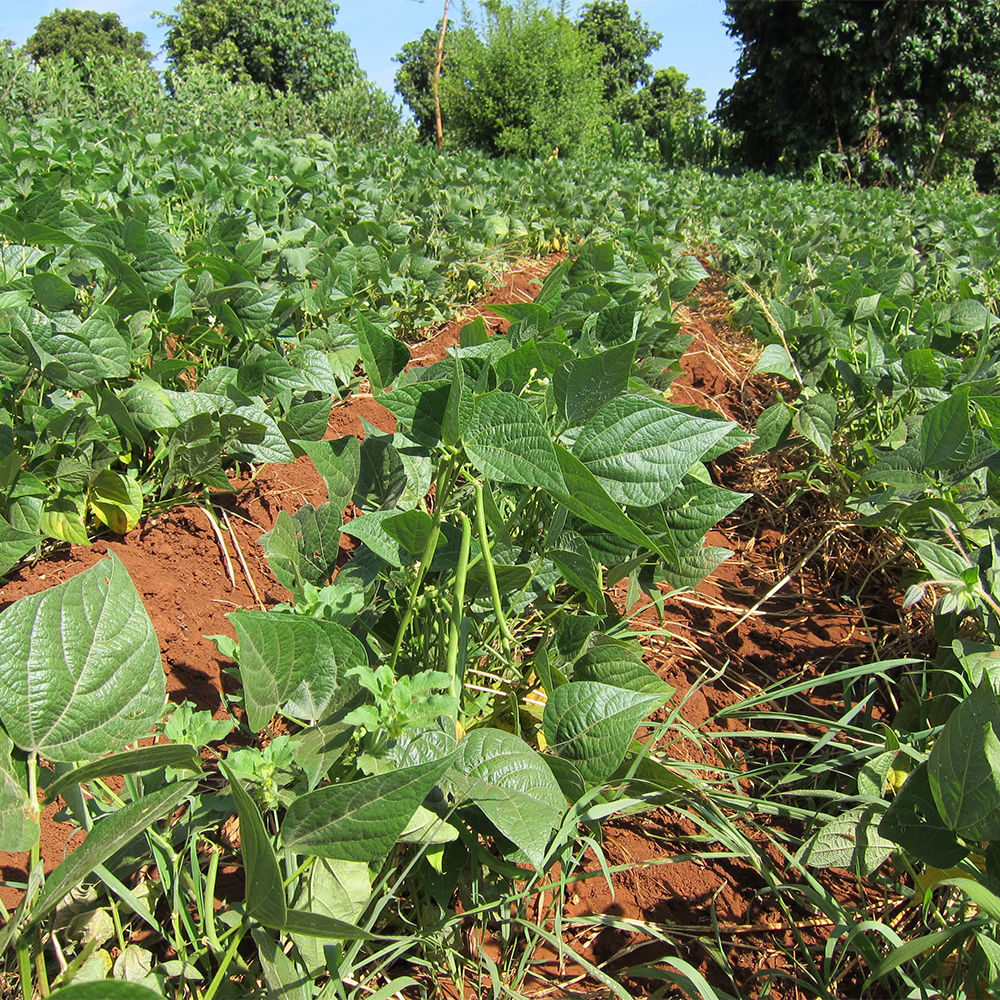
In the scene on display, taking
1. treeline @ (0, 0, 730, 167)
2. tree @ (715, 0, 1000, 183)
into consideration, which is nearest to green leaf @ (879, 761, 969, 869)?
treeline @ (0, 0, 730, 167)

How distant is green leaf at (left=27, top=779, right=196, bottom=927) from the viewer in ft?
2.21

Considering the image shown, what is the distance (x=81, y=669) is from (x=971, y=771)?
0.98 m

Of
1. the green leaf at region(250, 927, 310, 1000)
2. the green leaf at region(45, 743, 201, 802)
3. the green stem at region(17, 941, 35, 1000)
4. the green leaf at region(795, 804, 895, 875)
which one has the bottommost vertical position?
the green leaf at region(795, 804, 895, 875)

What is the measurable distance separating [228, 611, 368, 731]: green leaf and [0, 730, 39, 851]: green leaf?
21cm

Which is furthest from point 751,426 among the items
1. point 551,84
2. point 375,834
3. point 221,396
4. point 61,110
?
point 551,84

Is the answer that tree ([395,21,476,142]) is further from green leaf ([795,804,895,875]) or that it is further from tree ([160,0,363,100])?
green leaf ([795,804,895,875])

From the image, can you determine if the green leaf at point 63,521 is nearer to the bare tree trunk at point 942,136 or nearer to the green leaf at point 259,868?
the green leaf at point 259,868

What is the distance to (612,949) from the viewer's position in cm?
114

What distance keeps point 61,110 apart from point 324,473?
10.5 meters

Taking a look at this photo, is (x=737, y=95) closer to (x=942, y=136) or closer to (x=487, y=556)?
(x=942, y=136)

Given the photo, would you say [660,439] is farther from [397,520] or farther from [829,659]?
[829,659]

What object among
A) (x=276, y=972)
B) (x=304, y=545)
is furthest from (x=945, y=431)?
(x=276, y=972)

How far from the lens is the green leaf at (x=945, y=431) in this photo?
4.83 feet

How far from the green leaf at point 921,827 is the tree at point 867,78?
23.7 metres
